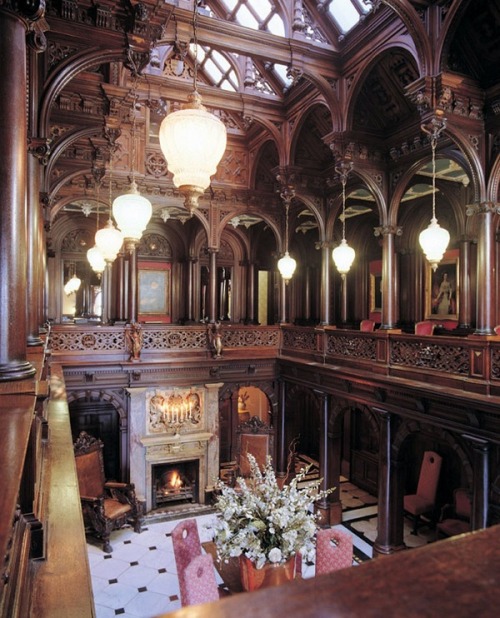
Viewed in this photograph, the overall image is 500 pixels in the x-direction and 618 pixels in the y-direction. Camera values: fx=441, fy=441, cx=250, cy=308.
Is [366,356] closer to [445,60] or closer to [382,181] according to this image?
[382,181]

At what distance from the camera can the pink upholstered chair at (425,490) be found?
978cm

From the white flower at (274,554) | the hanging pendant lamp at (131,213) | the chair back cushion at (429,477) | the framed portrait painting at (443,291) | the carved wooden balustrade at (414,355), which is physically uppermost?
the hanging pendant lamp at (131,213)

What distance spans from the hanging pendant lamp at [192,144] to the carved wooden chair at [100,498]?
8.04m

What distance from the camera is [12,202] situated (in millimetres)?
2436

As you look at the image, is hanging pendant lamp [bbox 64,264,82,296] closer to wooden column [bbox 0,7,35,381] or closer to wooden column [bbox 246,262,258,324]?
wooden column [bbox 246,262,258,324]

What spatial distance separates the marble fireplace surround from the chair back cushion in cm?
497

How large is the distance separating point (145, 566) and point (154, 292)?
26.3 feet

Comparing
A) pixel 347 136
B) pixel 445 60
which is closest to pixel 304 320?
pixel 347 136

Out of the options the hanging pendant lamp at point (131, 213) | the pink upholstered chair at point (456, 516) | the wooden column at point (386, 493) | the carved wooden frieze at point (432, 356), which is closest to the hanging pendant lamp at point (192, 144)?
the hanging pendant lamp at point (131, 213)

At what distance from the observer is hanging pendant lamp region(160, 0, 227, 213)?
322 centimetres

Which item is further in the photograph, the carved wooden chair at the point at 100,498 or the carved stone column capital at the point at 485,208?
the carved wooden chair at the point at 100,498

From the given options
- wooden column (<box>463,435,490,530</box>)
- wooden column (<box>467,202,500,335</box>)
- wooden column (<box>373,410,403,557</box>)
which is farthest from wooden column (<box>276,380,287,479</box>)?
wooden column (<box>467,202,500,335</box>)

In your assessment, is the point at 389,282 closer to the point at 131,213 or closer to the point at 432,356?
the point at 432,356

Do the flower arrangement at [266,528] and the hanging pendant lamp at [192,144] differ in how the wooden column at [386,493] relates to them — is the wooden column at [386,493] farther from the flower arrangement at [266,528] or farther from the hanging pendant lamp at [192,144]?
the hanging pendant lamp at [192,144]
